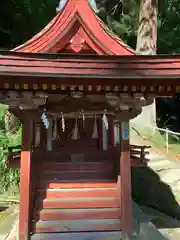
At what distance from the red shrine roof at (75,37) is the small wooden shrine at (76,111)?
2cm

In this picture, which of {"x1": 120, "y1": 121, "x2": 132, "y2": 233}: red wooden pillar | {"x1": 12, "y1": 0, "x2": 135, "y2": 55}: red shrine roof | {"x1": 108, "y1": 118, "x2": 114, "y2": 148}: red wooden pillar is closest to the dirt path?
{"x1": 120, "y1": 121, "x2": 132, "y2": 233}: red wooden pillar

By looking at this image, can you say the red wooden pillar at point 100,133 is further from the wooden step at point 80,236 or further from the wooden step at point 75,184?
the wooden step at point 80,236

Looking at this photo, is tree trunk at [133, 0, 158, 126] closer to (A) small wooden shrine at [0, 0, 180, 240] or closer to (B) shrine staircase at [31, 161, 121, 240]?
(A) small wooden shrine at [0, 0, 180, 240]

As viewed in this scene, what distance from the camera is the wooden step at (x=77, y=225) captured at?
5.64 m

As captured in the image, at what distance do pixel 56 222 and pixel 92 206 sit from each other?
709 millimetres

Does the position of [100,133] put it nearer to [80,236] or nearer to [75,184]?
[75,184]

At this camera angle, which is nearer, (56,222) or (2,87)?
(2,87)

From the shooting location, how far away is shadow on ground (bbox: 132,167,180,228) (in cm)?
880

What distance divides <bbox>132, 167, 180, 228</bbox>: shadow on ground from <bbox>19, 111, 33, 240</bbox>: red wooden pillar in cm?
385

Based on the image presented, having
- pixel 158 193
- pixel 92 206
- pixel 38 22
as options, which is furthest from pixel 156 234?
pixel 38 22

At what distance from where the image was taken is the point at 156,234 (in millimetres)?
5891

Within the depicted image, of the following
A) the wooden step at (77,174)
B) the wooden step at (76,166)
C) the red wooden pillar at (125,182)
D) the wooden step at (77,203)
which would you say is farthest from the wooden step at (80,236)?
the wooden step at (76,166)

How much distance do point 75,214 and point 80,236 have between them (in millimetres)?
406

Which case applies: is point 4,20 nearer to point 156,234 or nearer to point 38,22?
point 38,22
